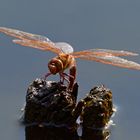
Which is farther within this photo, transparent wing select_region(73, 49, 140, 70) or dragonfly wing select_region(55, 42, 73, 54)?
dragonfly wing select_region(55, 42, 73, 54)

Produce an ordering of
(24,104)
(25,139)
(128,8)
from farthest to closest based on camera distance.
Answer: (128,8) < (24,104) < (25,139)

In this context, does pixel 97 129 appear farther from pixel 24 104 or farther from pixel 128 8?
pixel 128 8

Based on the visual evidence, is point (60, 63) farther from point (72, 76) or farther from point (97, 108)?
point (97, 108)

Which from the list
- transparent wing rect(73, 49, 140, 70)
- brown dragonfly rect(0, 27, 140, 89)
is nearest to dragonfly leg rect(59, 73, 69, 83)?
brown dragonfly rect(0, 27, 140, 89)

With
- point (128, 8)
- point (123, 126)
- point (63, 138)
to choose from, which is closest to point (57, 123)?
point (63, 138)

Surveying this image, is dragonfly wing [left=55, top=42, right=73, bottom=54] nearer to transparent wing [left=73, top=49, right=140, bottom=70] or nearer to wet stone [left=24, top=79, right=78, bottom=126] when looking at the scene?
transparent wing [left=73, top=49, right=140, bottom=70]

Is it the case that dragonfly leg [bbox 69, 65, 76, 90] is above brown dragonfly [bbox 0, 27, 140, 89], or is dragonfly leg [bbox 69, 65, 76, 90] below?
below

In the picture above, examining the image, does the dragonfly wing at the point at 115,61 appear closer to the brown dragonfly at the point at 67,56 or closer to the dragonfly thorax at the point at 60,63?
the brown dragonfly at the point at 67,56

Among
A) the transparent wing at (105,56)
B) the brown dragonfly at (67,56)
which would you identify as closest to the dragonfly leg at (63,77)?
the brown dragonfly at (67,56)
